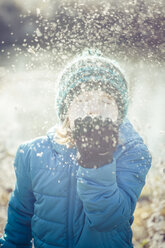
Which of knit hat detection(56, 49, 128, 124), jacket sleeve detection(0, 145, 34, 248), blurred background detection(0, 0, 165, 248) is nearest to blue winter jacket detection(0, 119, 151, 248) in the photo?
jacket sleeve detection(0, 145, 34, 248)

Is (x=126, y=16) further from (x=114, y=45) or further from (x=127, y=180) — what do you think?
(x=127, y=180)

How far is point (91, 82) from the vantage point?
1.24m

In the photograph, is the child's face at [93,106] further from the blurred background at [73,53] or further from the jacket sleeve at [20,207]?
the blurred background at [73,53]

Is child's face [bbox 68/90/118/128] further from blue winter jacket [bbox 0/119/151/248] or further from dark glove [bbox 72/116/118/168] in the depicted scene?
blue winter jacket [bbox 0/119/151/248]

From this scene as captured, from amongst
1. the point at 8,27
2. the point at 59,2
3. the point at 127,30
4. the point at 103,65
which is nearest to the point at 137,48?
the point at 127,30

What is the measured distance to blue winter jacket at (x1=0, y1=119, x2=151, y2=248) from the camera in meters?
1.03

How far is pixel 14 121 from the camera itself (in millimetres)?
4887

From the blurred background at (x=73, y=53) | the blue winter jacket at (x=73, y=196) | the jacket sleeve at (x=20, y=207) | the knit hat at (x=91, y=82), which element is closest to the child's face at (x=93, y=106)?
the knit hat at (x=91, y=82)

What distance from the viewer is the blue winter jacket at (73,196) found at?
1.03 metres

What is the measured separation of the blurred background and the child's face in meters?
2.63

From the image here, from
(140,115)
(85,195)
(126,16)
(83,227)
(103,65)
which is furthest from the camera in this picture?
(126,16)

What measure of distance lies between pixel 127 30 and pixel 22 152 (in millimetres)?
4441

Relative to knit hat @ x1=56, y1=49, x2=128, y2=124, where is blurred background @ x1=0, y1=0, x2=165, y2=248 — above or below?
above

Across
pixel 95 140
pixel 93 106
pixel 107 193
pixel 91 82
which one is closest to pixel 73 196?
pixel 107 193
